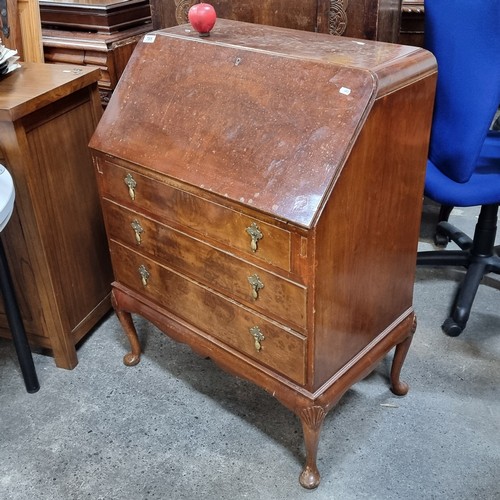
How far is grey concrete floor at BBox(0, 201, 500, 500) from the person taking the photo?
69.6 inches

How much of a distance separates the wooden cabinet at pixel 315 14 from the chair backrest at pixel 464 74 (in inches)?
12.2

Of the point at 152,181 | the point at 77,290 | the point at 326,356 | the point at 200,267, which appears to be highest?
the point at 152,181

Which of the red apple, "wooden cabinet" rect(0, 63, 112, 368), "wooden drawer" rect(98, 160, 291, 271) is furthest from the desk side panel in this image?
"wooden cabinet" rect(0, 63, 112, 368)

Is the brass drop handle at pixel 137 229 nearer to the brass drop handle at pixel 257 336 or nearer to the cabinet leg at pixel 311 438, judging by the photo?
the brass drop handle at pixel 257 336

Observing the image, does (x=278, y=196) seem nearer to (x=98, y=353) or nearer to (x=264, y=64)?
(x=264, y=64)

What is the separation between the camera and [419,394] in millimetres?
2059

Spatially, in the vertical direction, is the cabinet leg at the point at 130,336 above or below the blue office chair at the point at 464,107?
below

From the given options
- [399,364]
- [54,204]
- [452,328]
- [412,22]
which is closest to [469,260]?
[452,328]

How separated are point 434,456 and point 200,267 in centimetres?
89

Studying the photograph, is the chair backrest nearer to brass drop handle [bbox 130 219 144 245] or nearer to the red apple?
the red apple

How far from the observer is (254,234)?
146cm

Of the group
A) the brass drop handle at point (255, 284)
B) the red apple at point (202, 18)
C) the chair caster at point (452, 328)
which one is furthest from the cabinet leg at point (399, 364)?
the red apple at point (202, 18)

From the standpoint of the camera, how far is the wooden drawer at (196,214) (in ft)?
4.73

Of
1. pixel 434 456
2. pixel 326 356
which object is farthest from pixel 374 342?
pixel 434 456
